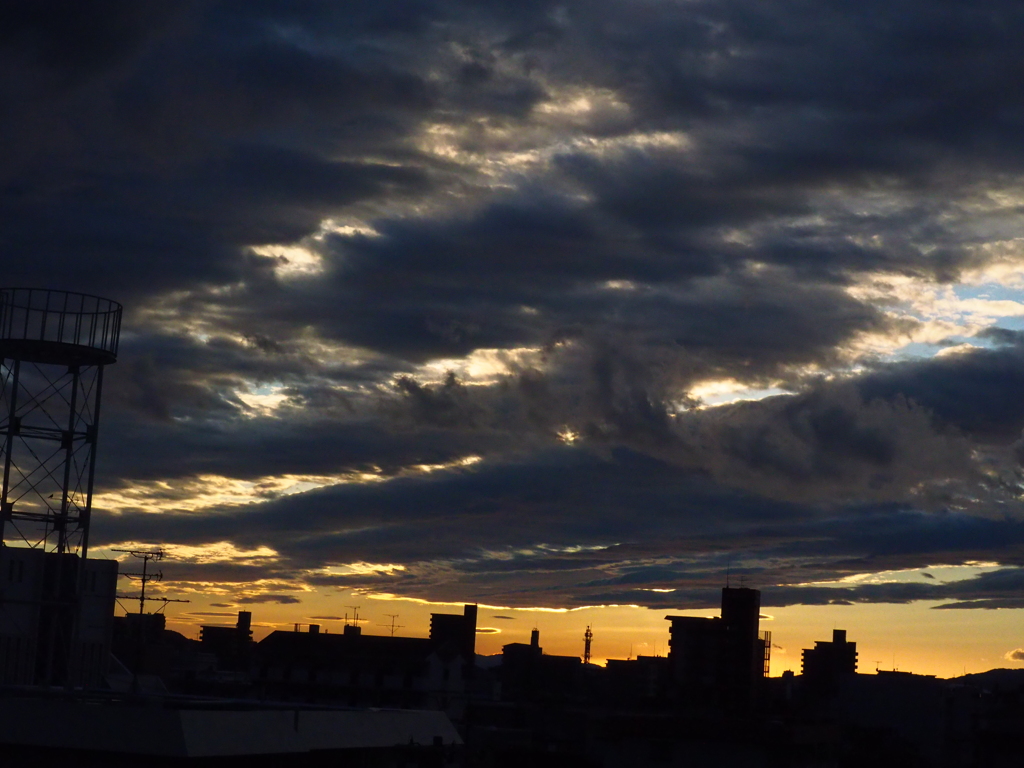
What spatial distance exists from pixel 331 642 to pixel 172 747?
251 ft

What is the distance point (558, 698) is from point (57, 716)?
89.9 meters

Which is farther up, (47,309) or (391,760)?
(47,309)

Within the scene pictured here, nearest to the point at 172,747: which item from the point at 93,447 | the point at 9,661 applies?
the point at 93,447

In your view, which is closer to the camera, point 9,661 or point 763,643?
point 9,661

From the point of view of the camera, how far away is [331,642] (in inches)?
4289

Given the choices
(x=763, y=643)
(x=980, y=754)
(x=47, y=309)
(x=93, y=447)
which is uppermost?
(x=47, y=309)


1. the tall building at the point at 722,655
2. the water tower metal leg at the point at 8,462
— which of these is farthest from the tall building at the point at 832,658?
the water tower metal leg at the point at 8,462

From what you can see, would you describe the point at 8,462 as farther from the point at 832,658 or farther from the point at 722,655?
the point at 832,658

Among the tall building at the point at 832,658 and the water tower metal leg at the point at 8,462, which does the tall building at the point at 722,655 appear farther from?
the water tower metal leg at the point at 8,462

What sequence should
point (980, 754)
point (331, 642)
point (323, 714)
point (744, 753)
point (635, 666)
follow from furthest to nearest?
point (635, 666)
point (331, 642)
point (980, 754)
point (744, 753)
point (323, 714)

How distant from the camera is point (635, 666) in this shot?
14638cm

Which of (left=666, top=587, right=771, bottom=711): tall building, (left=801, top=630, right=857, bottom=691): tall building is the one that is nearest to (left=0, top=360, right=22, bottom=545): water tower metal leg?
(left=666, top=587, right=771, bottom=711): tall building

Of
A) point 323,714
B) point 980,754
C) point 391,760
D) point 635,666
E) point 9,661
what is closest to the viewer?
point 323,714

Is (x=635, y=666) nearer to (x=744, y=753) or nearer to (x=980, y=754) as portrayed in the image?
(x=980, y=754)
